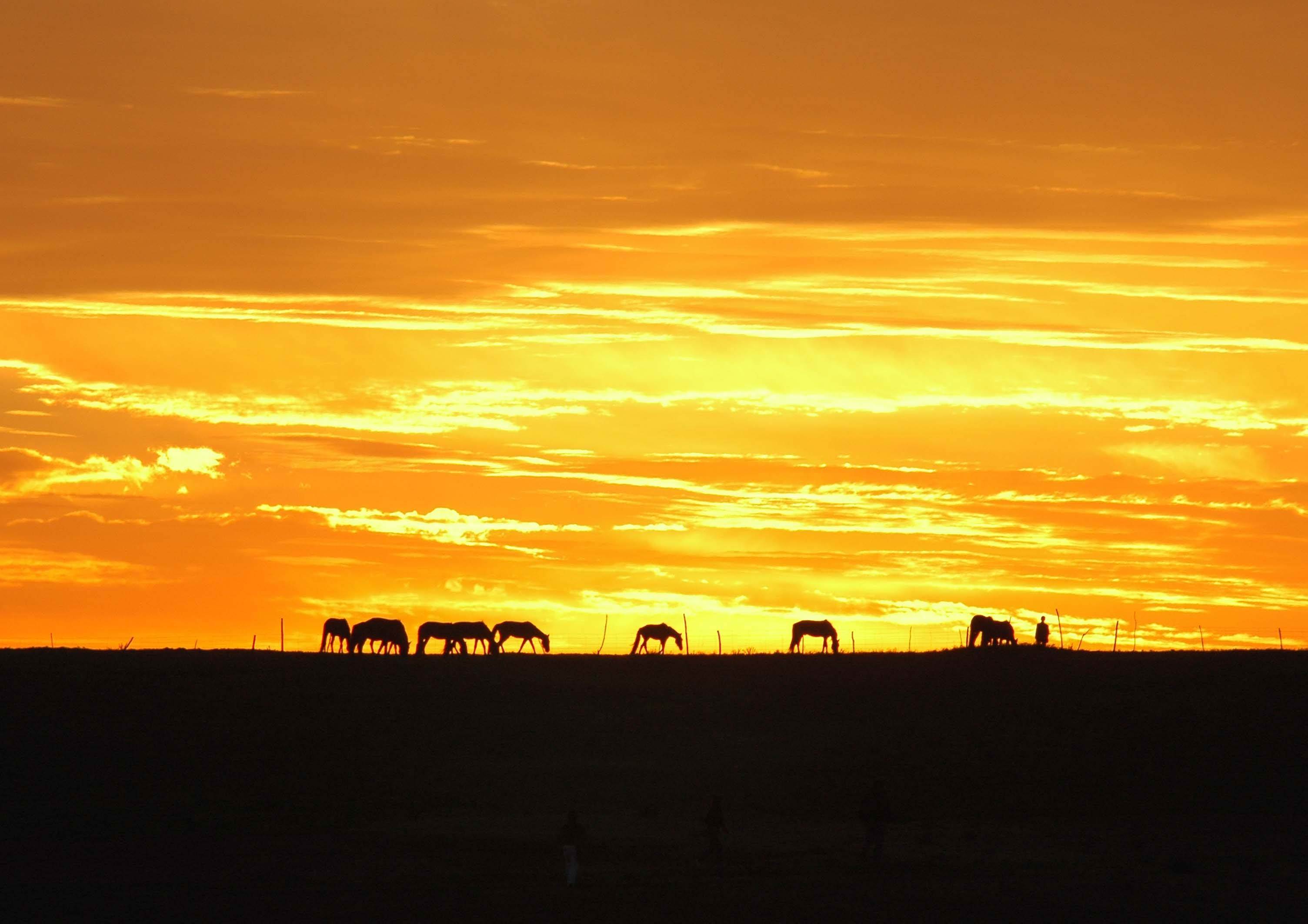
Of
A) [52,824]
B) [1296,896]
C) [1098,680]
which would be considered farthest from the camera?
[1098,680]

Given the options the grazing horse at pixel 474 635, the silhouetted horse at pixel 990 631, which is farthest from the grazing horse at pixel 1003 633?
the grazing horse at pixel 474 635

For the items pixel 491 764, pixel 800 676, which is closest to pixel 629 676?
pixel 800 676

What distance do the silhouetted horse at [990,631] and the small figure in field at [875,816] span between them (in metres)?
30.1

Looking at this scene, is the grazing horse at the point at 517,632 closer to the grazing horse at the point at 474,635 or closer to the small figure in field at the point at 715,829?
the grazing horse at the point at 474,635

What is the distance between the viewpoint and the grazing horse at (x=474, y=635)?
68.8 meters

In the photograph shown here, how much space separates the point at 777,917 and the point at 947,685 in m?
24.8

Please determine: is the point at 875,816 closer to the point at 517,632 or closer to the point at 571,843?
the point at 571,843

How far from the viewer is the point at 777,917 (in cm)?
2812

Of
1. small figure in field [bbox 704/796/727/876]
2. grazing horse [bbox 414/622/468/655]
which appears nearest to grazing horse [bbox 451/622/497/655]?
grazing horse [bbox 414/622/468/655]

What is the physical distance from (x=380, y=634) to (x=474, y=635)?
4.14 metres

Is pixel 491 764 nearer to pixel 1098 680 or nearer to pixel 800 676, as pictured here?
pixel 800 676

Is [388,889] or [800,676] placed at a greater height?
[800,676]

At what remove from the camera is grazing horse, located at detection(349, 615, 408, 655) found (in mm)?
66688

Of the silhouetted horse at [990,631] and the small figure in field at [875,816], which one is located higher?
the silhouetted horse at [990,631]
